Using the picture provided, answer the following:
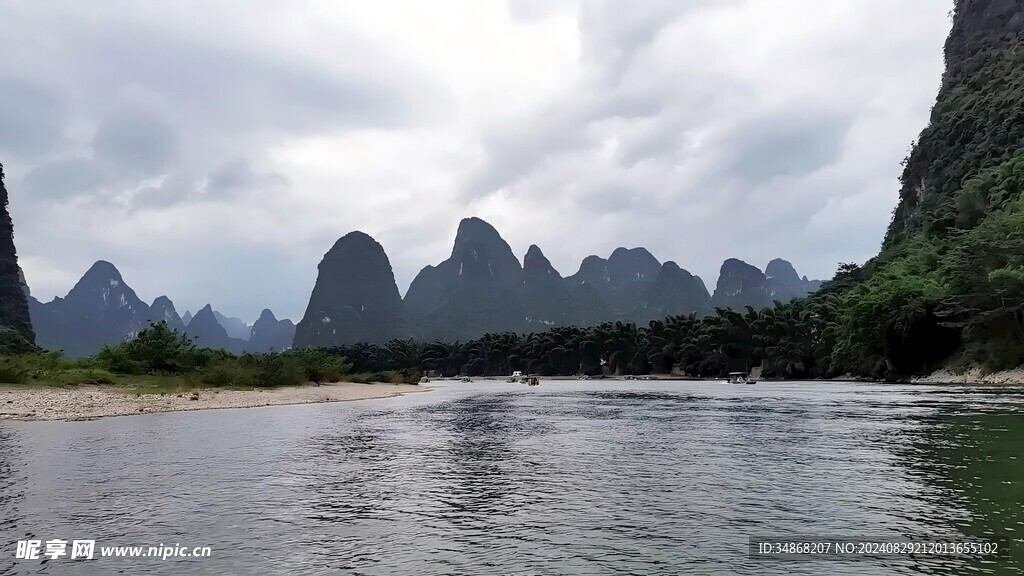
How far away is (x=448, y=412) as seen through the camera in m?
42.0

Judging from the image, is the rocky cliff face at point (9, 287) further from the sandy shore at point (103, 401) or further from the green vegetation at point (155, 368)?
the sandy shore at point (103, 401)

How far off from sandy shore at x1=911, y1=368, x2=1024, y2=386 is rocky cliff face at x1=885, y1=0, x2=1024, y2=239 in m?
25.3

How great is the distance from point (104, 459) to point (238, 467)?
460 cm

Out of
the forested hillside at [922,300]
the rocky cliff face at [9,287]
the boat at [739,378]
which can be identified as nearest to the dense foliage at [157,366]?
the boat at [739,378]

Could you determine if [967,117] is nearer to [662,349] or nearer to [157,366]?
[662,349]

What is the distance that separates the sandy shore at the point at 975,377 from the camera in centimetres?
5466

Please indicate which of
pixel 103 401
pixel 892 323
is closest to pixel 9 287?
pixel 103 401

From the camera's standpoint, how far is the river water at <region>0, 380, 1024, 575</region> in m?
9.64

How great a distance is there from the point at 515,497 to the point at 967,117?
121 m

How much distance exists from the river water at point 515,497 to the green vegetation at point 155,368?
21342 mm

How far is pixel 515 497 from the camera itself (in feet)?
46.8

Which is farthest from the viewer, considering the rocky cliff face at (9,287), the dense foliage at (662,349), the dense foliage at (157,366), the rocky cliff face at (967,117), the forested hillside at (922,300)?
the rocky cliff face at (9,287)

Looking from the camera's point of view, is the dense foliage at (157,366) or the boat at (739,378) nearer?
the dense foliage at (157,366)

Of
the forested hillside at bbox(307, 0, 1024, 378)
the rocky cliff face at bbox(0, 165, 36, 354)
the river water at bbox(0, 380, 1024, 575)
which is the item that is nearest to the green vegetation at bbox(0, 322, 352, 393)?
the river water at bbox(0, 380, 1024, 575)
